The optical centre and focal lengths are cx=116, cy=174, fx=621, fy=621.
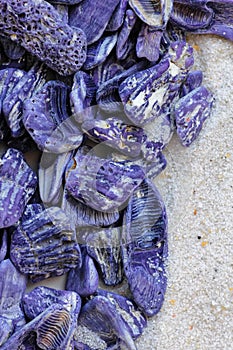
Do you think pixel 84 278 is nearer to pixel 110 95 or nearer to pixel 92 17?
pixel 110 95

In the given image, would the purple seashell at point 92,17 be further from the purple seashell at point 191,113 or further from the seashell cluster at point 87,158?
the purple seashell at point 191,113

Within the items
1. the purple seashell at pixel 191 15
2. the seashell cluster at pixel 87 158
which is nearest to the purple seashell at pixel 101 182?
the seashell cluster at pixel 87 158

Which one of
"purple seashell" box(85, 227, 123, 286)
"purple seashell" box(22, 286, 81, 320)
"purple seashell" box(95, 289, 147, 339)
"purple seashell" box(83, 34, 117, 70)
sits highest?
"purple seashell" box(83, 34, 117, 70)

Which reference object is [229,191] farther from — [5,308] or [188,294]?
[5,308]

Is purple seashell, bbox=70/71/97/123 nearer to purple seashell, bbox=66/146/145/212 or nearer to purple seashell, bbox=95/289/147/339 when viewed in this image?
purple seashell, bbox=66/146/145/212

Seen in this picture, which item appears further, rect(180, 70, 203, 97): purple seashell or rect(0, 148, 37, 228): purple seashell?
rect(180, 70, 203, 97): purple seashell

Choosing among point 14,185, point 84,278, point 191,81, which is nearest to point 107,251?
point 84,278

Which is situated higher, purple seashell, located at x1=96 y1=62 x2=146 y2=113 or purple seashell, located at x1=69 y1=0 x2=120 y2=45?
purple seashell, located at x1=69 y1=0 x2=120 y2=45

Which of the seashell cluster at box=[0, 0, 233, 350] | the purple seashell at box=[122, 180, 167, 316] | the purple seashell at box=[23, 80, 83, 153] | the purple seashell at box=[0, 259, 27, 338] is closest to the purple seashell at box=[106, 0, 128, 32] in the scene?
the seashell cluster at box=[0, 0, 233, 350]
